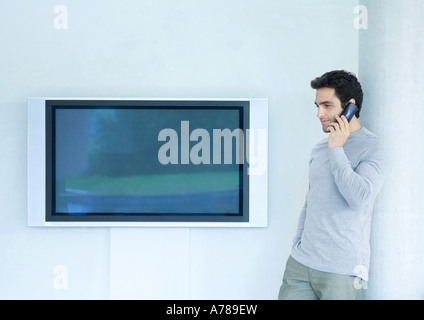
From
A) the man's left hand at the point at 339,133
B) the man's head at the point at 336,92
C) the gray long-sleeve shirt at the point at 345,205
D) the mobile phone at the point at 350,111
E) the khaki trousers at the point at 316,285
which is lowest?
the khaki trousers at the point at 316,285

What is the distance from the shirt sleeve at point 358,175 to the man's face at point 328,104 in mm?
167

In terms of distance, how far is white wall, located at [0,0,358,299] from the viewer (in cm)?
223

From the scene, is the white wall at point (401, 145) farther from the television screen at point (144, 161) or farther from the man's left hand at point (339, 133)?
the television screen at point (144, 161)

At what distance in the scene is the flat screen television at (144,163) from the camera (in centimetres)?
219

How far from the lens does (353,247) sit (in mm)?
1537

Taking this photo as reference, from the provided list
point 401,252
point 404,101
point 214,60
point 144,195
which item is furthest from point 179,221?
point 404,101

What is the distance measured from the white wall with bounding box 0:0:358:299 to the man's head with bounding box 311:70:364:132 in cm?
61

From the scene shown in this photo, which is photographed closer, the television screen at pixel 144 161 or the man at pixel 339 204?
the man at pixel 339 204

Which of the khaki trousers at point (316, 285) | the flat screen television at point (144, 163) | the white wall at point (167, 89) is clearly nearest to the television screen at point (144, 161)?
the flat screen television at point (144, 163)

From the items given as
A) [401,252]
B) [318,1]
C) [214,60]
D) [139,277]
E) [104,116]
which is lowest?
[139,277]

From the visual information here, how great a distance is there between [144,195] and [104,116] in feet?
1.42

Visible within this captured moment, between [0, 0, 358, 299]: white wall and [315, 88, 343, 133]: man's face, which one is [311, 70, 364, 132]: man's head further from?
[0, 0, 358, 299]: white wall

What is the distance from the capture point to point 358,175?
1.45m
